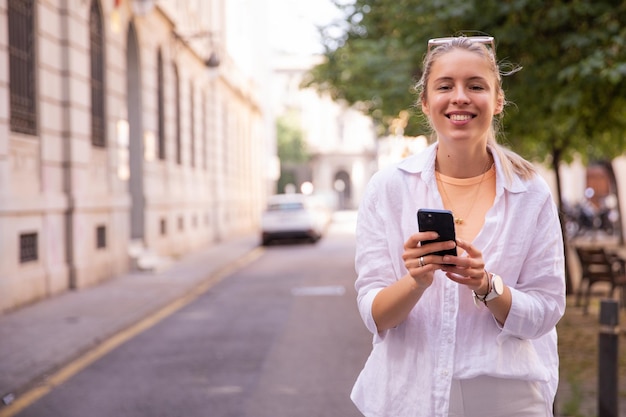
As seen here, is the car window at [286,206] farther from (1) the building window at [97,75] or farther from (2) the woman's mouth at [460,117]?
(2) the woman's mouth at [460,117]

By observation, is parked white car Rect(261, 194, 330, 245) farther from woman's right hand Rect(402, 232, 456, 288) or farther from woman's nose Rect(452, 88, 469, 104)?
woman's right hand Rect(402, 232, 456, 288)

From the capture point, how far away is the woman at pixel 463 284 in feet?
7.39

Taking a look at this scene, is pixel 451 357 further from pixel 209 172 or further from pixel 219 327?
pixel 209 172

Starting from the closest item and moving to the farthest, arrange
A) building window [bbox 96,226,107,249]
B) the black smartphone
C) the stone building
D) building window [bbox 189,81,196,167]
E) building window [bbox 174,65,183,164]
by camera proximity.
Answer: the black smartphone < the stone building < building window [bbox 96,226,107,249] < building window [bbox 174,65,183,164] < building window [bbox 189,81,196,167]

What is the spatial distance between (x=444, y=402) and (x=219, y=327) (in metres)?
8.69

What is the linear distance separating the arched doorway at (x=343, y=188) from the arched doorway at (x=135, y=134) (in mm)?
72595

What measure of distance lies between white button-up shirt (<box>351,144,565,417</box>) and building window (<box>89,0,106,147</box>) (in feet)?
48.0

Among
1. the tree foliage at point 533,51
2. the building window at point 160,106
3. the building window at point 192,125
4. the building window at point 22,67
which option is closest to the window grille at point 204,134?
the building window at point 192,125

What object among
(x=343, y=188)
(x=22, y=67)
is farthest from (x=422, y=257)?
(x=343, y=188)

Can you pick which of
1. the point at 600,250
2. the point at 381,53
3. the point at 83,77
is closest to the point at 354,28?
the point at 381,53

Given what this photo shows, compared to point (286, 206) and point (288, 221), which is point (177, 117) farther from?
point (286, 206)

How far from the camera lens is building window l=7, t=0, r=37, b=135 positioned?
12391 millimetres

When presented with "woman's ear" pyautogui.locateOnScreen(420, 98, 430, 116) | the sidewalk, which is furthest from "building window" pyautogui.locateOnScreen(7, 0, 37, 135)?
"woman's ear" pyautogui.locateOnScreen(420, 98, 430, 116)

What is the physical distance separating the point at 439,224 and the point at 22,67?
1187 centimetres
